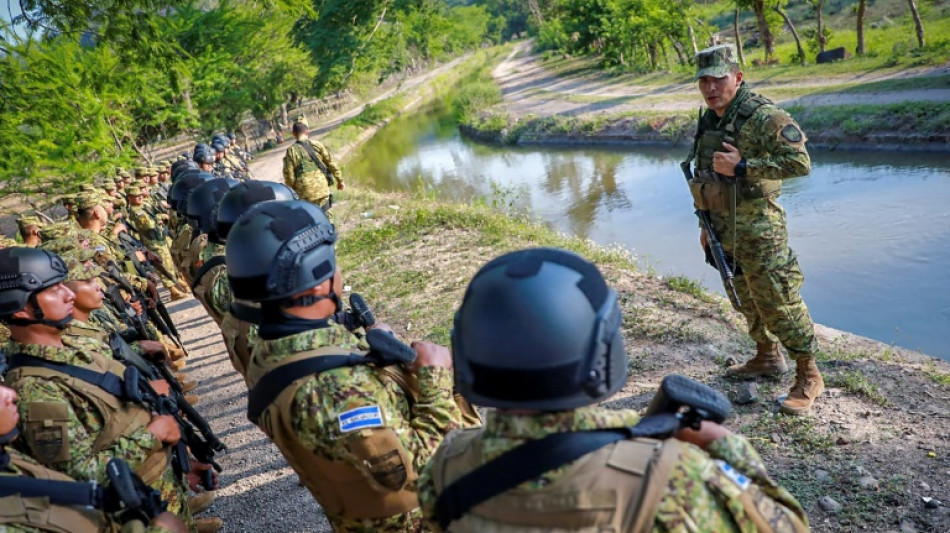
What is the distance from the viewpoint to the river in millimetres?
6297

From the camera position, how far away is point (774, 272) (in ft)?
12.8

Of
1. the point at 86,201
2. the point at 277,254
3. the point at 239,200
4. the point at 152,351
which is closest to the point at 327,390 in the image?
the point at 277,254

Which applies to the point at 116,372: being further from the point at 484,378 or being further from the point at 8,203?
the point at 8,203

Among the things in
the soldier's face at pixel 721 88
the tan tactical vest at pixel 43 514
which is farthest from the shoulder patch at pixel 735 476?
the soldier's face at pixel 721 88

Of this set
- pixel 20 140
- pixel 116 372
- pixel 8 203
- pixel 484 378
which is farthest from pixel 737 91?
pixel 8 203

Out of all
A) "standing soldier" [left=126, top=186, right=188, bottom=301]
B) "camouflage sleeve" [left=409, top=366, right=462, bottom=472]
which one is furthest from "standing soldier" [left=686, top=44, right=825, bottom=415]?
"standing soldier" [left=126, top=186, right=188, bottom=301]

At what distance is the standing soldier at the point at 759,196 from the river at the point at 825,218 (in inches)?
92.7

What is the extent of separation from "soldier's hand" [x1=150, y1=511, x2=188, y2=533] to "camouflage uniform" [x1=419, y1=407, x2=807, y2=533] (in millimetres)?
1280

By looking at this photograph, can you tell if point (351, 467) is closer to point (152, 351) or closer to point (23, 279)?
point (23, 279)

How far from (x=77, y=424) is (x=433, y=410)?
1.49 m

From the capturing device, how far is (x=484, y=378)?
137 centimetres

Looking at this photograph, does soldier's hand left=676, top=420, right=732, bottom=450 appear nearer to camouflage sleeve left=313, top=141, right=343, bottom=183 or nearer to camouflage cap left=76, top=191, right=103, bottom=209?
camouflage cap left=76, top=191, right=103, bottom=209

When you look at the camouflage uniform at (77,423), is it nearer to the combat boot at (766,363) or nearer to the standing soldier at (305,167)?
the combat boot at (766,363)

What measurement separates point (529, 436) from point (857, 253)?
745 centimetres
